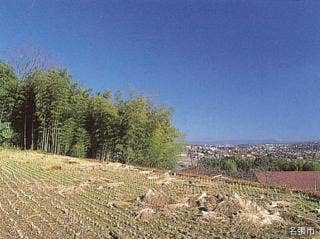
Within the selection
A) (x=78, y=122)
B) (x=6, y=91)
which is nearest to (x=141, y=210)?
(x=78, y=122)

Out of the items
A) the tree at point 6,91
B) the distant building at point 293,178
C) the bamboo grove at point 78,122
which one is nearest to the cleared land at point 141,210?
the distant building at point 293,178

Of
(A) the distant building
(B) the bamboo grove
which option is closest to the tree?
(B) the bamboo grove

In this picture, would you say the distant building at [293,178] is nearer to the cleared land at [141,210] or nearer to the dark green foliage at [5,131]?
the cleared land at [141,210]

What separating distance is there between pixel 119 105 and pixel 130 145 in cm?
406

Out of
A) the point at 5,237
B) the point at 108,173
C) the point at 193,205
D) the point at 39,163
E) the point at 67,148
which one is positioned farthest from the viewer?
the point at 67,148

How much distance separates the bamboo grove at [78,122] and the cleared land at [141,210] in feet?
59.6

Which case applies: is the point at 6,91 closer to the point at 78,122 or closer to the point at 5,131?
the point at 5,131

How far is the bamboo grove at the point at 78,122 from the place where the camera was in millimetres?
40312

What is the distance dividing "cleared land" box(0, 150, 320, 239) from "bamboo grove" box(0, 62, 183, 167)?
59.6 feet

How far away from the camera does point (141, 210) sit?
45.1 ft

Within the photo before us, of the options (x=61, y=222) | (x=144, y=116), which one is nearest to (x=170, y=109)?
(x=144, y=116)

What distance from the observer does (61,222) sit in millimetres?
12383

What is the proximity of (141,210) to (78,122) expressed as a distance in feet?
96.2

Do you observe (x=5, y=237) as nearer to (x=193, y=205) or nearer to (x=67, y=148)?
(x=193, y=205)
